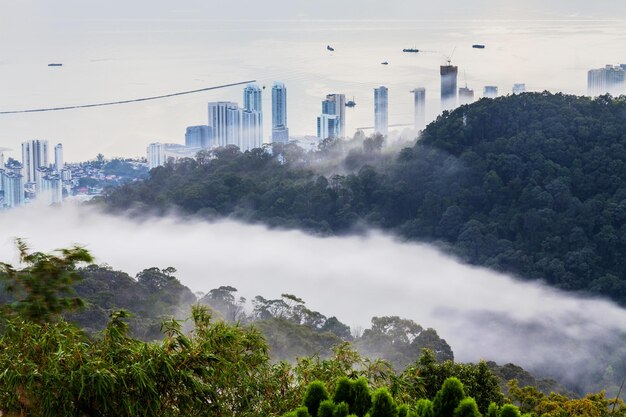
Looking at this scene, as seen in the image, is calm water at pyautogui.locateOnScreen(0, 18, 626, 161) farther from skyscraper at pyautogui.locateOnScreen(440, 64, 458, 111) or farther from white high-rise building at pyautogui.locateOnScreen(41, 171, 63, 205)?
white high-rise building at pyautogui.locateOnScreen(41, 171, 63, 205)

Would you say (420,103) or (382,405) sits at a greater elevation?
(420,103)

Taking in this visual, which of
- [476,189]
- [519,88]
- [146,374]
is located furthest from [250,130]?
Answer: [146,374]

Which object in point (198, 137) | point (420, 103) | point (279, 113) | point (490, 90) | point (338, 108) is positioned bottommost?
point (198, 137)

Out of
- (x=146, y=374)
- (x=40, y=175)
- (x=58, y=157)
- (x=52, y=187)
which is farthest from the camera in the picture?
(x=58, y=157)

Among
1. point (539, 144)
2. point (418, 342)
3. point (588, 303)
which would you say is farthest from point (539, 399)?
point (539, 144)

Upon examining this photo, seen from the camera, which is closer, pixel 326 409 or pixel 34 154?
pixel 326 409

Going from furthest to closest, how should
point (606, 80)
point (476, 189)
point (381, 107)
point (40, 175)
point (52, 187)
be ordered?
point (381, 107), point (606, 80), point (40, 175), point (52, 187), point (476, 189)

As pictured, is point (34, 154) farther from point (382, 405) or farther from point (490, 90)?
point (382, 405)

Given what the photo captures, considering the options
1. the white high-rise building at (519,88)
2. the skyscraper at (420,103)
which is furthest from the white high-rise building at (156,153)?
the white high-rise building at (519,88)
